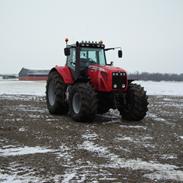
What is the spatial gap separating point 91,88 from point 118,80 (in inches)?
39.4

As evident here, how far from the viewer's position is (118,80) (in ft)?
41.8

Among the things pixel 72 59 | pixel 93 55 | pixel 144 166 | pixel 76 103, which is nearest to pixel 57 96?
pixel 76 103

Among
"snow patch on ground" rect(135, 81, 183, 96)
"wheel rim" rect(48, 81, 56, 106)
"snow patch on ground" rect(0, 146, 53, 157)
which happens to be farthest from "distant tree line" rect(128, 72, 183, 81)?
"snow patch on ground" rect(0, 146, 53, 157)

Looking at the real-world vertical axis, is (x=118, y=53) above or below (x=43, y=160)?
above

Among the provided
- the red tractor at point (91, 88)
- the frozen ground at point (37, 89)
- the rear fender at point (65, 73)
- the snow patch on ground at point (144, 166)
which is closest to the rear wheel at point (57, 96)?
the red tractor at point (91, 88)

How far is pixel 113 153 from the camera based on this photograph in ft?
26.6

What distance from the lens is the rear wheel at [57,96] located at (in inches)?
560

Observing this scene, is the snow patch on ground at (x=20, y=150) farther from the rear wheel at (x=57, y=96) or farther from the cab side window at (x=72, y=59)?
the cab side window at (x=72, y=59)

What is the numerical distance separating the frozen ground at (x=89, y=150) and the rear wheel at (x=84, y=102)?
0.26 m

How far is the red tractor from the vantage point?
12445 millimetres

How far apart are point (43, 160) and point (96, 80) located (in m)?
5.98

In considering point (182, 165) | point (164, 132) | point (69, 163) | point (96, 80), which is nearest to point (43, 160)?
point (69, 163)

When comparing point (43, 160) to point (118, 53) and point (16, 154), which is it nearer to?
point (16, 154)

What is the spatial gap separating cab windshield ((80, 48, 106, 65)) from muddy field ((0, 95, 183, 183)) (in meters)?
2.36
